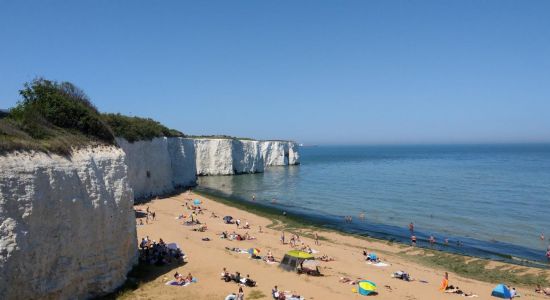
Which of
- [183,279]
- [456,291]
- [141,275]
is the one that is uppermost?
[141,275]

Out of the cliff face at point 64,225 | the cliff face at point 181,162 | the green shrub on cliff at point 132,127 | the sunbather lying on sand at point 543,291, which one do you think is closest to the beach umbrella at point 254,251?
the cliff face at point 64,225

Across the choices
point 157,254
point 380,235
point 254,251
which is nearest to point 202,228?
point 254,251

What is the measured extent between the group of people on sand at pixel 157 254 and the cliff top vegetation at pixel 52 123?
5811 millimetres

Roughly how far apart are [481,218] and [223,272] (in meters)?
28.4

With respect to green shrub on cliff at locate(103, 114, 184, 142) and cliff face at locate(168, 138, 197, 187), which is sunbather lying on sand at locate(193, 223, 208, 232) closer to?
green shrub on cliff at locate(103, 114, 184, 142)

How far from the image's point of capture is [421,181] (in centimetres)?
6638

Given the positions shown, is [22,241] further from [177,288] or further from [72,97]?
[72,97]

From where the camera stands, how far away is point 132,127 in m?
40.6

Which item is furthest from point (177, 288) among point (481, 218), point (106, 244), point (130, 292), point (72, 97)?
point (481, 218)

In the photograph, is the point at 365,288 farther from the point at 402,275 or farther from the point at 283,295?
the point at 402,275

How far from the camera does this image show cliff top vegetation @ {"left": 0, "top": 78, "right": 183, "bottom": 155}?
13573 mm

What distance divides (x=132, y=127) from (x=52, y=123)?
23882 mm

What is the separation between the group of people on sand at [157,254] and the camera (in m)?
19.3

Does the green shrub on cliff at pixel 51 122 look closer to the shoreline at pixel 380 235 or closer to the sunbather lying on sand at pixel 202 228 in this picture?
the sunbather lying on sand at pixel 202 228
